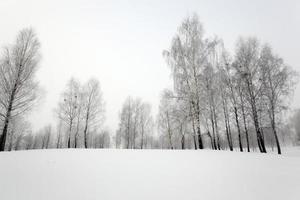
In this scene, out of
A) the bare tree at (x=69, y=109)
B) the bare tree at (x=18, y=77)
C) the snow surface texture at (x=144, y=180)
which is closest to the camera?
the snow surface texture at (x=144, y=180)

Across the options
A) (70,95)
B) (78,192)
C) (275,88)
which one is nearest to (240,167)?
(78,192)

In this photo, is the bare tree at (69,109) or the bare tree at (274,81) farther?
the bare tree at (69,109)

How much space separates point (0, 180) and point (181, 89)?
12.1 meters

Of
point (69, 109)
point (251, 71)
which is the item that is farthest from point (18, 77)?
point (251, 71)

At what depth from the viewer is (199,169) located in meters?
5.48

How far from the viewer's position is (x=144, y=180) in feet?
14.8

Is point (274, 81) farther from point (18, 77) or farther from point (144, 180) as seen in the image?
point (18, 77)

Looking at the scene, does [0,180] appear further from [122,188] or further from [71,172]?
[122,188]

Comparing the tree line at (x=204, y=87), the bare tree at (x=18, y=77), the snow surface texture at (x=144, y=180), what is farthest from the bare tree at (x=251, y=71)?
the bare tree at (x=18, y=77)

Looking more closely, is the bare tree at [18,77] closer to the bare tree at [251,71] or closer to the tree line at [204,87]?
the tree line at [204,87]

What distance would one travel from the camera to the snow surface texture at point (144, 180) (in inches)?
148

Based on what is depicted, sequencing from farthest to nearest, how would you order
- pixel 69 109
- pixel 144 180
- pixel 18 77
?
pixel 69 109 < pixel 18 77 < pixel 144 180

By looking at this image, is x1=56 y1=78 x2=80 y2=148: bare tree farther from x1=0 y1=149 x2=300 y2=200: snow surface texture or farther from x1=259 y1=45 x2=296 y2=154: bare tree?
x1=259 y1=45 x2=296 y2=154: bare tree

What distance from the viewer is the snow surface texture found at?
3.75 m
